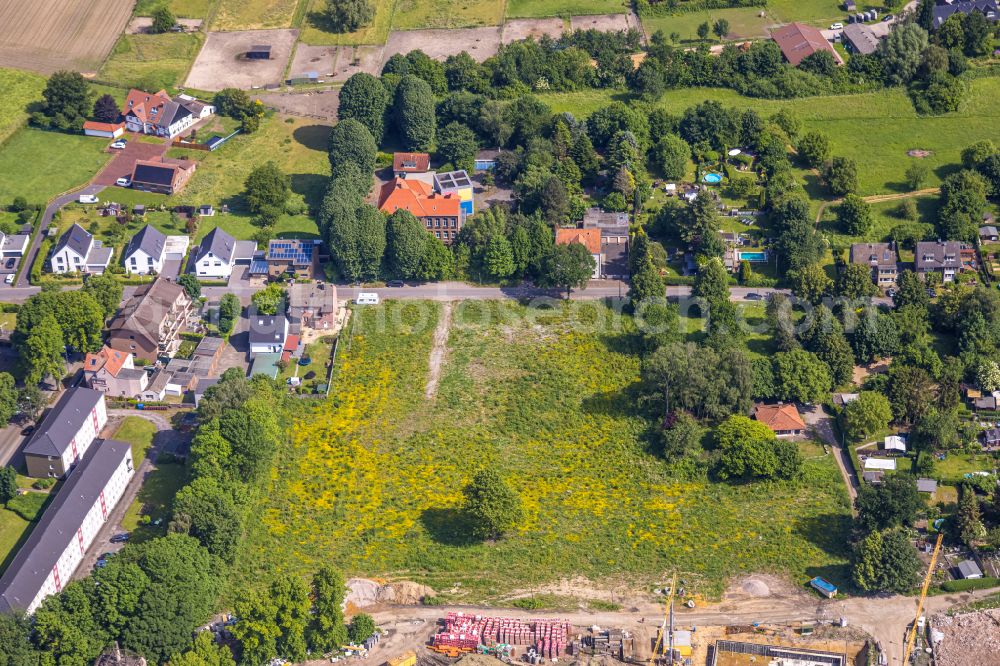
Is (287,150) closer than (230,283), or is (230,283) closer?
(230,283)

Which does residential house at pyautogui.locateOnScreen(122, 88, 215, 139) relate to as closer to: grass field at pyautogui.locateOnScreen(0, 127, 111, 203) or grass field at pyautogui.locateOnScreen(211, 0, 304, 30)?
grass field at pyautogui.locateOnScreen(0, 127, 111, 203)

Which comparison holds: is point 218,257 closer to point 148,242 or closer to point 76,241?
point 148,242

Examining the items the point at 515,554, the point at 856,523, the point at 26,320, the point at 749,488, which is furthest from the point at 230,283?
the point at 856,523

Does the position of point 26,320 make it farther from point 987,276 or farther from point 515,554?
point 987,276

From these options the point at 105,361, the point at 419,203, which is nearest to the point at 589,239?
Result: the point at 419,203

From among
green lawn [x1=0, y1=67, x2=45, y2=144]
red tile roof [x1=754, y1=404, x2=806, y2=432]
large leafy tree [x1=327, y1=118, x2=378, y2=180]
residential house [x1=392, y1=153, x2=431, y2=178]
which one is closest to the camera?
red tile roof [x1=754, y1=404, x2=806, y2=432]

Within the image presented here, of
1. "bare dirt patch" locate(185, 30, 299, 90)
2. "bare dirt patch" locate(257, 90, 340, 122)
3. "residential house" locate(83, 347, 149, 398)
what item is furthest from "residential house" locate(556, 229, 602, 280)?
"bare dirt patch" locate(185, 30, 299, 90)

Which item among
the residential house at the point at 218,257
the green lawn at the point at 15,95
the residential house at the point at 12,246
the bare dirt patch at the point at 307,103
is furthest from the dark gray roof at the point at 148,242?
the bare dirt patch at the point at 307,103
